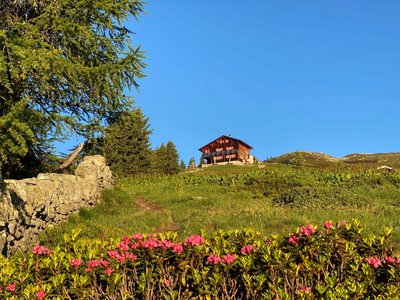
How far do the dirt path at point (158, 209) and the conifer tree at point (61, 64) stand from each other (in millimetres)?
4809

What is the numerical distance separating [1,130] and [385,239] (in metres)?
10.8

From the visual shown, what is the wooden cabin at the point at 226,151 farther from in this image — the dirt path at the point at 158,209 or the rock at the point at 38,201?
the rock at the point at 38,201

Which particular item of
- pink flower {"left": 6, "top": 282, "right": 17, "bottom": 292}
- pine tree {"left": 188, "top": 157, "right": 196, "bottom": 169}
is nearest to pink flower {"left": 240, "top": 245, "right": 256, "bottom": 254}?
pink flower {"left": 6, "top": 282, "right": 17, "bottom": 292}

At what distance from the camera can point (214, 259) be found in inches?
163

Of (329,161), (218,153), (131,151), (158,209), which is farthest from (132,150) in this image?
(329,161)

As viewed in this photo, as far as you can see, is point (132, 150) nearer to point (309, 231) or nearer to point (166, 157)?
point (166, 157)

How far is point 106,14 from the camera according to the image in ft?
55.8

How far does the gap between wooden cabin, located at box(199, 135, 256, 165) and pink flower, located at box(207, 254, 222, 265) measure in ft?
273

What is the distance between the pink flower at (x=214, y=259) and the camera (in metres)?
4.11

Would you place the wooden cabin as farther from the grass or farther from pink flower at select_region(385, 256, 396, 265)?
pink flower at select_region(385, 256, 396, 265)

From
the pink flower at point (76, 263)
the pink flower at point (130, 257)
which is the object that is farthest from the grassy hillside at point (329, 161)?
the pink flower at point (76, 263)

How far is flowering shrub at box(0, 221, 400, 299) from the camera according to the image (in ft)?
13.2

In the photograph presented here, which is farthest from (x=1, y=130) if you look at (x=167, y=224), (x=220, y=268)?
(x=220, y=268)

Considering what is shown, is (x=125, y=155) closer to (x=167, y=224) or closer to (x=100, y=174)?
(x=100, y=174)
